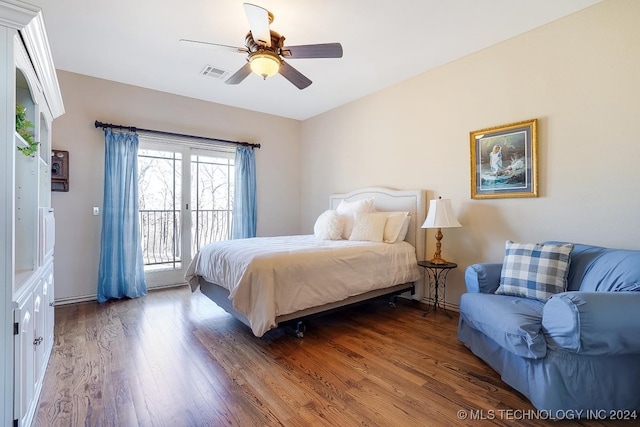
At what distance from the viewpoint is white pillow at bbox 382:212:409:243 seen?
352 cm

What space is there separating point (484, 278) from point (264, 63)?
2505 mm

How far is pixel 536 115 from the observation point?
2785mm

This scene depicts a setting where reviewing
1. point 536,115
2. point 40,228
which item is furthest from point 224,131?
point 536,115

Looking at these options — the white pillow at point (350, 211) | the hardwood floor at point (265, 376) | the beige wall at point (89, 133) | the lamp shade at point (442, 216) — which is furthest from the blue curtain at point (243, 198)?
the lamp shade at point (442, 216)

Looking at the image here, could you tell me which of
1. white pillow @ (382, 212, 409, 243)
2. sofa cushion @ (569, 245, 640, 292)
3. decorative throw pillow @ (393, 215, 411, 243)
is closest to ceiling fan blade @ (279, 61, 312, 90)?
white pillow @ (382, 212, 409, 243)

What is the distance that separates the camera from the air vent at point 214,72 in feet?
11.7

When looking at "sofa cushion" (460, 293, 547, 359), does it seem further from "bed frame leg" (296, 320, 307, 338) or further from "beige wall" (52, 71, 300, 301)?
"beige wall" (52, 71, 300, 301)

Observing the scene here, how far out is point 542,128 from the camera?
2.75 metres

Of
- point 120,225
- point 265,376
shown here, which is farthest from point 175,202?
point 265,376

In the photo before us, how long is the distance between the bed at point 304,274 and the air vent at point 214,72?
6.89 ft

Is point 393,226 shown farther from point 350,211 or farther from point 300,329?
point 300,329

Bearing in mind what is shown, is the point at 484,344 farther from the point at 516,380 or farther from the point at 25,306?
the point at 25,306

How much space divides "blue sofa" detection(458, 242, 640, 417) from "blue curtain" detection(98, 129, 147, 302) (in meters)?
4.06

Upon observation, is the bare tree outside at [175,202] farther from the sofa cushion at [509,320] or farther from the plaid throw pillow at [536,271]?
the plaid throw pillow at [536,271]
